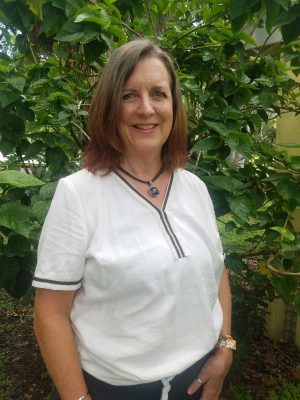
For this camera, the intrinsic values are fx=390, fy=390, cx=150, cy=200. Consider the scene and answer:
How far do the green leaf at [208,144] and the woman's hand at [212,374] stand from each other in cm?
90

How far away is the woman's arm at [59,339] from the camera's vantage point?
1222 millimetres

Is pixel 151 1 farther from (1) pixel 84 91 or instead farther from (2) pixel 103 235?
(2) pixel 103 235

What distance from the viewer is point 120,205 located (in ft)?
4.16

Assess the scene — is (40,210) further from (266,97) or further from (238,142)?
(266,97)

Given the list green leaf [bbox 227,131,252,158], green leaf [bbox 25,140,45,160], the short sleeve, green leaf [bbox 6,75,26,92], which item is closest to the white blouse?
the short sleeve

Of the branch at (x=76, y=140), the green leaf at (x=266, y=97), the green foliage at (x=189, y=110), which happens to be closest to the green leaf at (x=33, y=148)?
the green foliage at (x=189, y=110)

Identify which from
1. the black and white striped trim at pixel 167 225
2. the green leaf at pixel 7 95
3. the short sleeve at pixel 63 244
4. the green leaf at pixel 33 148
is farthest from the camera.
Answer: the green leaf at pixel 33 148

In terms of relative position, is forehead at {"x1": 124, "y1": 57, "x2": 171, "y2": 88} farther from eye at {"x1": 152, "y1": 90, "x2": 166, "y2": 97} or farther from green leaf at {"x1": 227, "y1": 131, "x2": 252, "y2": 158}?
green leaf at {"x1": 227, "y1": 131, "x2": 252, "y2": 158}

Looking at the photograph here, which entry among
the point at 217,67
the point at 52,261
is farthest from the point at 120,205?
the point at 217,67

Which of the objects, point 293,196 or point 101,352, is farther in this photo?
point 293,196

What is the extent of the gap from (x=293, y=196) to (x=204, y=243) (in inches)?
26.8

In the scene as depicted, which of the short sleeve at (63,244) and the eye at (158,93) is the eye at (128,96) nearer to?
the eye at (158,93)

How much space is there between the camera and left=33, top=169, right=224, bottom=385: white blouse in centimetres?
118

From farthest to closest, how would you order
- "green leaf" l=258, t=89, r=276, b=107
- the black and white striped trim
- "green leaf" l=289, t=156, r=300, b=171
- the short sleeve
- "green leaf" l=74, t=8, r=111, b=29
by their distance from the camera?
1. "green leaf" l=258, t=89, r=276, b=107
2. "green leaf" l=289, t=156, r=300, b=171
3. "green leaf" l=74, t=8, r=111, b=29
4. the black and white striped trim
5. the short sleeve
